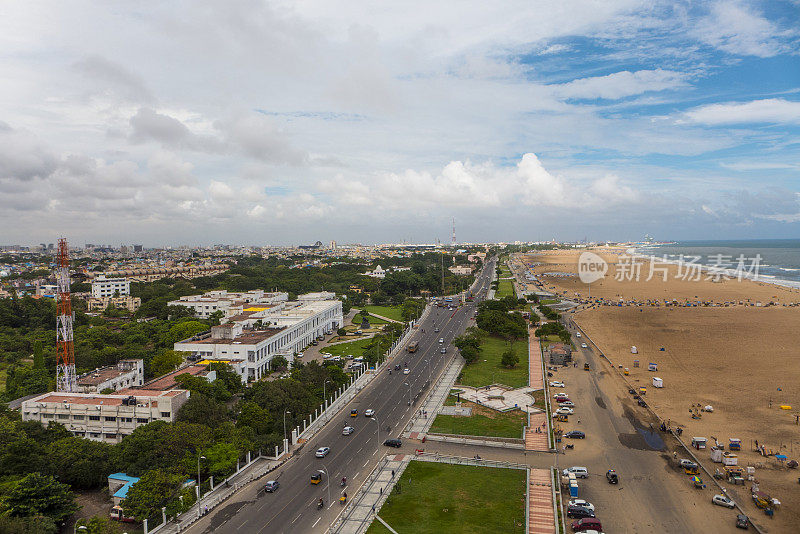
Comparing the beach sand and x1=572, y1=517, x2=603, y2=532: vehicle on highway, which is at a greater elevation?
the beach sand

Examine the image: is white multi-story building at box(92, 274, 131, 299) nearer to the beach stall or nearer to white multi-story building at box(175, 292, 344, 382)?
white multi-story building at box(175, 292, 344, 382)

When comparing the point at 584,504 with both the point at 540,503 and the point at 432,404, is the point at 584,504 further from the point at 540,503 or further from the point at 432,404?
the point at 432,404

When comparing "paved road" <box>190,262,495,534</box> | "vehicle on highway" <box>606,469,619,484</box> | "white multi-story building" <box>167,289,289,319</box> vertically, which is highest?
"white multi-story building" <box>167,289,289,319</box>

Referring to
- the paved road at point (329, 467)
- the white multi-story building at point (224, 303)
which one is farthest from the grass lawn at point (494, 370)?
the white multi-story building at point (224, 303)

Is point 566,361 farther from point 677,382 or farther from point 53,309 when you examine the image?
point 53,309

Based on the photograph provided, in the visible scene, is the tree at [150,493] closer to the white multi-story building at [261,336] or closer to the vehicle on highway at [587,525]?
the vehicle on highway at [587,525]

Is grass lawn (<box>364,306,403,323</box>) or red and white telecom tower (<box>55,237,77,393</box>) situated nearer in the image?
red and white telecom tower (<box>55,237,77,393</box>)

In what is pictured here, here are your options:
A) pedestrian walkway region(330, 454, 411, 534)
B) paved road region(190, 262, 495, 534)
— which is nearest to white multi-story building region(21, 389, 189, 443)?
paved road region(190, 262, 495, 534)

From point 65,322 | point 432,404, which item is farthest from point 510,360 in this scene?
point 65,322
